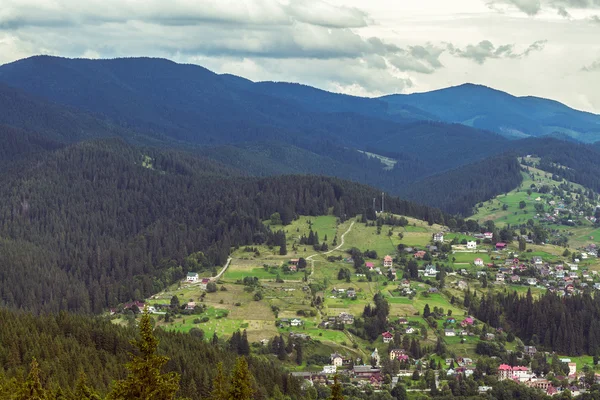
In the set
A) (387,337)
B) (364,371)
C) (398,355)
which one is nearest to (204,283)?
(387,337)

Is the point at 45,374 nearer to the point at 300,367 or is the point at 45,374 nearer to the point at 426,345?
the point at 300,367

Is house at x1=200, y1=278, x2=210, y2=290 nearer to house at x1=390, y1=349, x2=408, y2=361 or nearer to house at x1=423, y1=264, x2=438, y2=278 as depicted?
house at x1=390, y1=349, x2=408, y2=361

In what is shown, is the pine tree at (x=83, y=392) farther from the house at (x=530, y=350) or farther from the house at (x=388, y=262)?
the house at (x=388, y=262)

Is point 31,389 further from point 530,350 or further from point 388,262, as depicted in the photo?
point 388,262

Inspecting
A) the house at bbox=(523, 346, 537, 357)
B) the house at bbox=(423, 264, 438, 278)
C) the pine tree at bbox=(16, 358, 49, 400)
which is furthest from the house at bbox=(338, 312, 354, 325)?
the pine tree at bbox=(16, 358, 49, 400)

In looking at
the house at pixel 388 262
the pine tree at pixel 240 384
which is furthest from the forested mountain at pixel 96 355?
the house at pixel 388 262

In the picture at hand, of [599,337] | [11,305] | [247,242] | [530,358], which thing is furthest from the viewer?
[247,242]

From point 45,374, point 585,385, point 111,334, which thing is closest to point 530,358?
point 585,385
